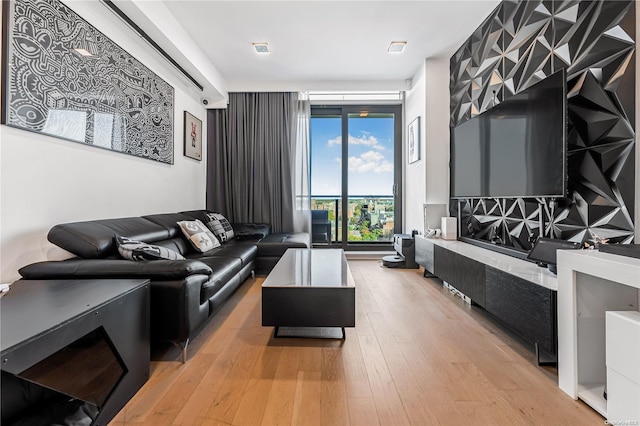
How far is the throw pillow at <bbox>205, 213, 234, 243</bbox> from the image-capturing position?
357 cm

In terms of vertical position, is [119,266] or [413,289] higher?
[119,266]

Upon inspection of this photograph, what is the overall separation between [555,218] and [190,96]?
4350 millimetres

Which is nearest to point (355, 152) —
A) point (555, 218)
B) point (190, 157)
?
point (190, 157)

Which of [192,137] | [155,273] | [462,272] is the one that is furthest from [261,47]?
[462,272]

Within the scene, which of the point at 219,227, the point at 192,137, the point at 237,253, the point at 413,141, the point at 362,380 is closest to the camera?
the point at 362,380

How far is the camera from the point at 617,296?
4.59 ft

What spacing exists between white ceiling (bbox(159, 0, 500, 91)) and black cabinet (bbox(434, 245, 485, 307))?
7.85 feet

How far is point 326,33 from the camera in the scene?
3096 millimetres

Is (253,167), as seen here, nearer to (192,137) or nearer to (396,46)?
(192,137)

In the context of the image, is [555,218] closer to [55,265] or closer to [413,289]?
[413,289]

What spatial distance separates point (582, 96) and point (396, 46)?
2.13 metres

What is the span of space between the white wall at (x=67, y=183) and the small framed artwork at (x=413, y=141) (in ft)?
10.6

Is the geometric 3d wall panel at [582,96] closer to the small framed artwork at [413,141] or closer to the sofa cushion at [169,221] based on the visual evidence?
the small framed artwork at [413,141]

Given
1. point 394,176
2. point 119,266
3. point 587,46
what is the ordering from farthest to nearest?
point 394,176, point 587,46, point 119,266
